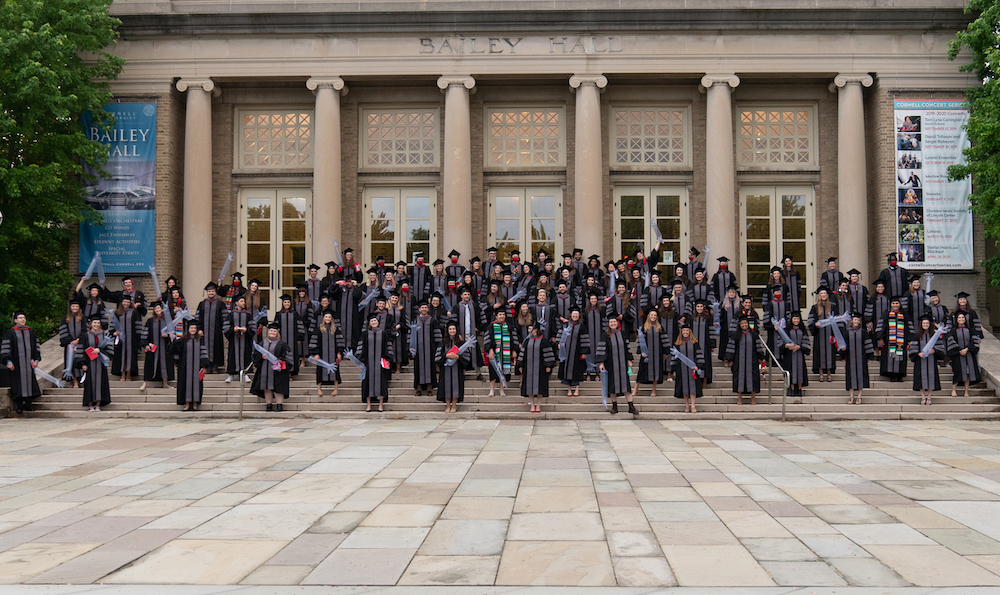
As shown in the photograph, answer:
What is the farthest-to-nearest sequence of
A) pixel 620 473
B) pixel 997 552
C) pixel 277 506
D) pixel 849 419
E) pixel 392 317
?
pixel 392 317
pixel 849 419
pixel 620 473
pixel 277 506
pixel 997 552

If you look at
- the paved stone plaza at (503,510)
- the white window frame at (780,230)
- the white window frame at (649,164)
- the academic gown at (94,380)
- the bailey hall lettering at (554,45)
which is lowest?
the paved stone plaza at (503,510)

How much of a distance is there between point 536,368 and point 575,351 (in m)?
1.08

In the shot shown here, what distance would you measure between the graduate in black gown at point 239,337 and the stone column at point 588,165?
8321 mm

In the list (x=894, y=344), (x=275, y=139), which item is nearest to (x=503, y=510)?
(x=894, y=344)

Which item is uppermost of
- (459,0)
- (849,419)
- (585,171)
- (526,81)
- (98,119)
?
(459,0)

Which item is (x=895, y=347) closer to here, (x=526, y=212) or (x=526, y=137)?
(x=526, y=212)

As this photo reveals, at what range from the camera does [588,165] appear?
18.6m

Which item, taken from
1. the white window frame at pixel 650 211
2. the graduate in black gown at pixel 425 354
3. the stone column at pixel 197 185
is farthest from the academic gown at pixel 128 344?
the white window frame at pixel 650 211

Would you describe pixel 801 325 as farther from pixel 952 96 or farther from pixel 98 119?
pixel 98 119

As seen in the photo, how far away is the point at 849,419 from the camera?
12422 mm

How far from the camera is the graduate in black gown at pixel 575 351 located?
1345 centimetres

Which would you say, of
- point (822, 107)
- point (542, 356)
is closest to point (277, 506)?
point (542, 356)

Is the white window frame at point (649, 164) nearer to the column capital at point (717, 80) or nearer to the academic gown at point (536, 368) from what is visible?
the column capital at point (717, 80)

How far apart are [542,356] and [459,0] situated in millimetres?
10475
